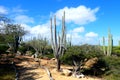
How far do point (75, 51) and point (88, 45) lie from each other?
1.35 metres

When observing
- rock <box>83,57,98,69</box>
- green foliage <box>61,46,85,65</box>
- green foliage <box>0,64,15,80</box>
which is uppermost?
green foliage <box>61,46,85,65</box>

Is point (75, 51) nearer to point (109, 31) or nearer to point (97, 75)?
point (97, 75)

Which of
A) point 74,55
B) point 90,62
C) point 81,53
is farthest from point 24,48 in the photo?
point 90,62

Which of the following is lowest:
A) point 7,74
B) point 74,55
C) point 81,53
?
point 7,74

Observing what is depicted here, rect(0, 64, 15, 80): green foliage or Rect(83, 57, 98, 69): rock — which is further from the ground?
Rect(83, 57, 98, 69): rock

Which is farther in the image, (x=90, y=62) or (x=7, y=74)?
(x=90, y=62)

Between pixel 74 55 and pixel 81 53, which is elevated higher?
pixel 81 53

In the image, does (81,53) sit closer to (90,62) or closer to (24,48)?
(90,62)

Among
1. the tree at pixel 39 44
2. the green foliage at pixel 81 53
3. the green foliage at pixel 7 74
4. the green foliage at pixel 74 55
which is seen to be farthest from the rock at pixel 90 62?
the tree at pixel 39 44

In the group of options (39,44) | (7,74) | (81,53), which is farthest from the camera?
(39,44)

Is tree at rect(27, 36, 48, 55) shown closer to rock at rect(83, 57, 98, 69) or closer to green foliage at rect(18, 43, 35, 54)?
green foliage at rect(18, 43, 35, 54)

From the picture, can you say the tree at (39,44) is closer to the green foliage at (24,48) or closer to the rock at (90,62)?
the green foliage at (24,48)

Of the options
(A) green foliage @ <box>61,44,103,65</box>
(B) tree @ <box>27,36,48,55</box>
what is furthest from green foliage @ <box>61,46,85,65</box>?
(B) tree @ <box>27,36,48,55</box>

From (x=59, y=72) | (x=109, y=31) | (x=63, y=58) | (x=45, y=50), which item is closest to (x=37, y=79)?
(x=59, y=72)
